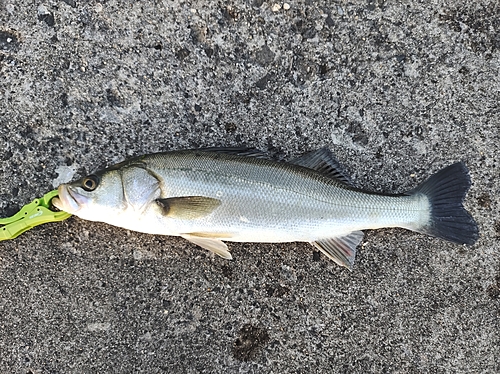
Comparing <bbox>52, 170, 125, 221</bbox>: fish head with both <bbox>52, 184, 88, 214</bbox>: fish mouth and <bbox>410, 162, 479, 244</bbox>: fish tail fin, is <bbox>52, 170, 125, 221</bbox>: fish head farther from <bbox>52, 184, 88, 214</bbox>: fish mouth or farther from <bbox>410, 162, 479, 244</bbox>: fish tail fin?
<bbox>410, 162, 479, 244</bbox>: fish tail fin

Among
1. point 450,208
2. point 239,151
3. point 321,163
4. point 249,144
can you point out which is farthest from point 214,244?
point 450,208

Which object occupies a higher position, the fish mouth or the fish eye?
the fish eye

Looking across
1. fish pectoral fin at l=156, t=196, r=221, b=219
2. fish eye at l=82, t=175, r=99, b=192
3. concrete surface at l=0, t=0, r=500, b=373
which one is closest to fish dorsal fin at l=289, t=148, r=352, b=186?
concrete surface at l=0, t=0, r=500, b=373

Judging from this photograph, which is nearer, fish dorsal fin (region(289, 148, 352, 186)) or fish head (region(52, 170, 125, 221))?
fish head (region(52, 170, 125, 221))

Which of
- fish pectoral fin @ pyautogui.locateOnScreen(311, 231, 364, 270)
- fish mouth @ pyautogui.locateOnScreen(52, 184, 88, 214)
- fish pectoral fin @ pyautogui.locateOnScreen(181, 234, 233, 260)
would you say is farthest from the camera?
fish pectoral fin @ pyautogui.locateOnScreen(311, 231, 364, 270)

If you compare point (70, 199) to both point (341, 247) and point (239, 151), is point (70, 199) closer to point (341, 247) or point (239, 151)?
point (239, 151)

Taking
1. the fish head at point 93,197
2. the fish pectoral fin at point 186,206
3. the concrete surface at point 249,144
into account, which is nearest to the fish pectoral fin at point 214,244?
the fish pectoral fin at point 186,206

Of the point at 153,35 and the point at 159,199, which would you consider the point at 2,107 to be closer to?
the point at 153,35
